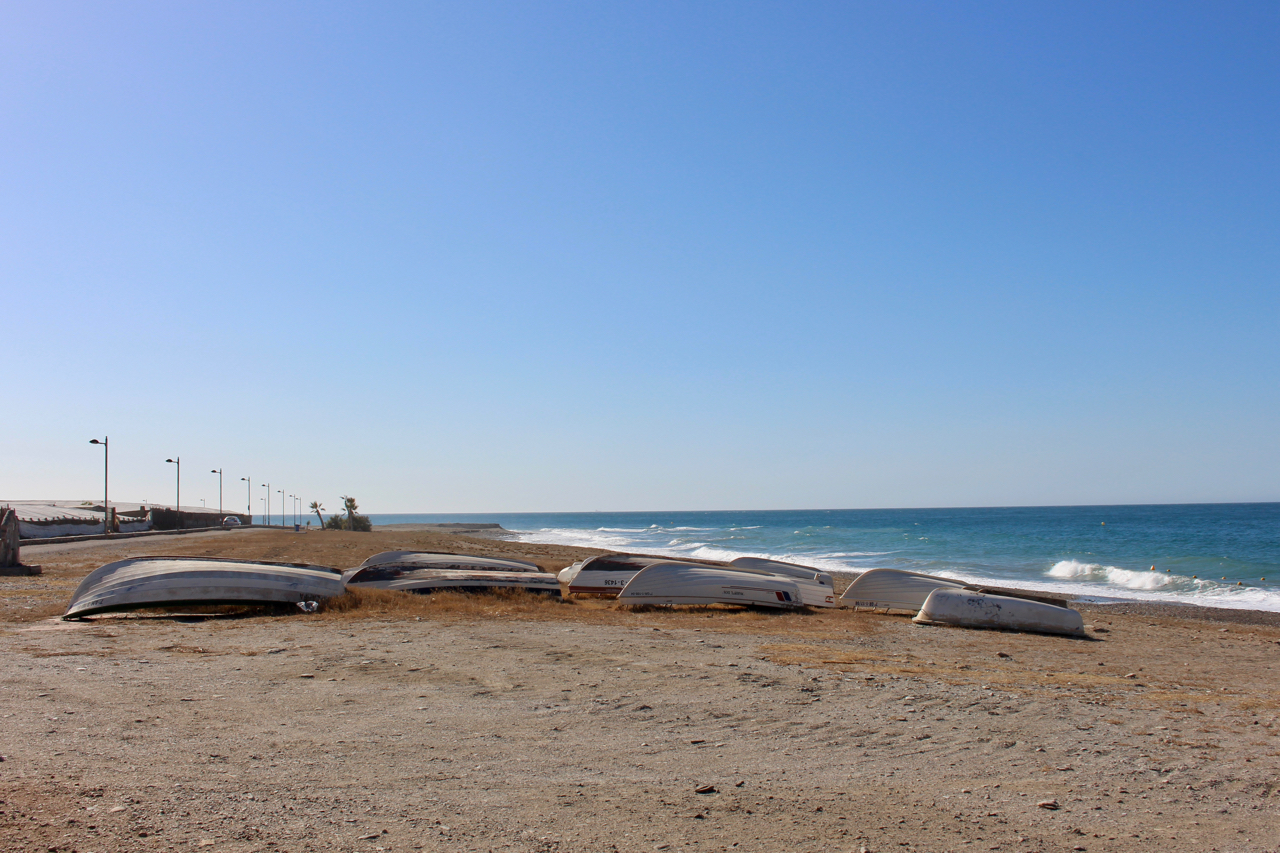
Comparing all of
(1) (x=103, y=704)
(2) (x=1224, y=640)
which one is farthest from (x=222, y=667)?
(2) (x=1224, y=640)

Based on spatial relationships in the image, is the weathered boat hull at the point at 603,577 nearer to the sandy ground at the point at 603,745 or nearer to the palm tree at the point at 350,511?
the sandy ground at the point at 603,745

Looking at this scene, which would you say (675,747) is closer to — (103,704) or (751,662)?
(751,662)

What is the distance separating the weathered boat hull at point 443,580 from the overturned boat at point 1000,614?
6.57m

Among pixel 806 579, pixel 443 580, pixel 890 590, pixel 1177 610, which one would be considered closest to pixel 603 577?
pixel 443 580

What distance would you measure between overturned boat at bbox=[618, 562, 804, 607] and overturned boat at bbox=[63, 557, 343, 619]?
4.91 metres

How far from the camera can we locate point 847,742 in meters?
5.67

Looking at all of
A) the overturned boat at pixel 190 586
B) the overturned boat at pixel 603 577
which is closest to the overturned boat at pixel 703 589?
the overturned boat at pixel 603 577

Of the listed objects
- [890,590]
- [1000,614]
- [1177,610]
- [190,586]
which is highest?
[190,586]

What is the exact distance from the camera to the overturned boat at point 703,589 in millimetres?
14266

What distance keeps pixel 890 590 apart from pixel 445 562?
8643mm

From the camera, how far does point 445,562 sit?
55.4 ft

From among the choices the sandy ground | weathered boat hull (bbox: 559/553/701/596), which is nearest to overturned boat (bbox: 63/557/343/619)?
the sandy ground

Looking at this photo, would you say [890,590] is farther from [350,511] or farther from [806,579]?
[350,511]

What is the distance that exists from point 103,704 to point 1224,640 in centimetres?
1656
